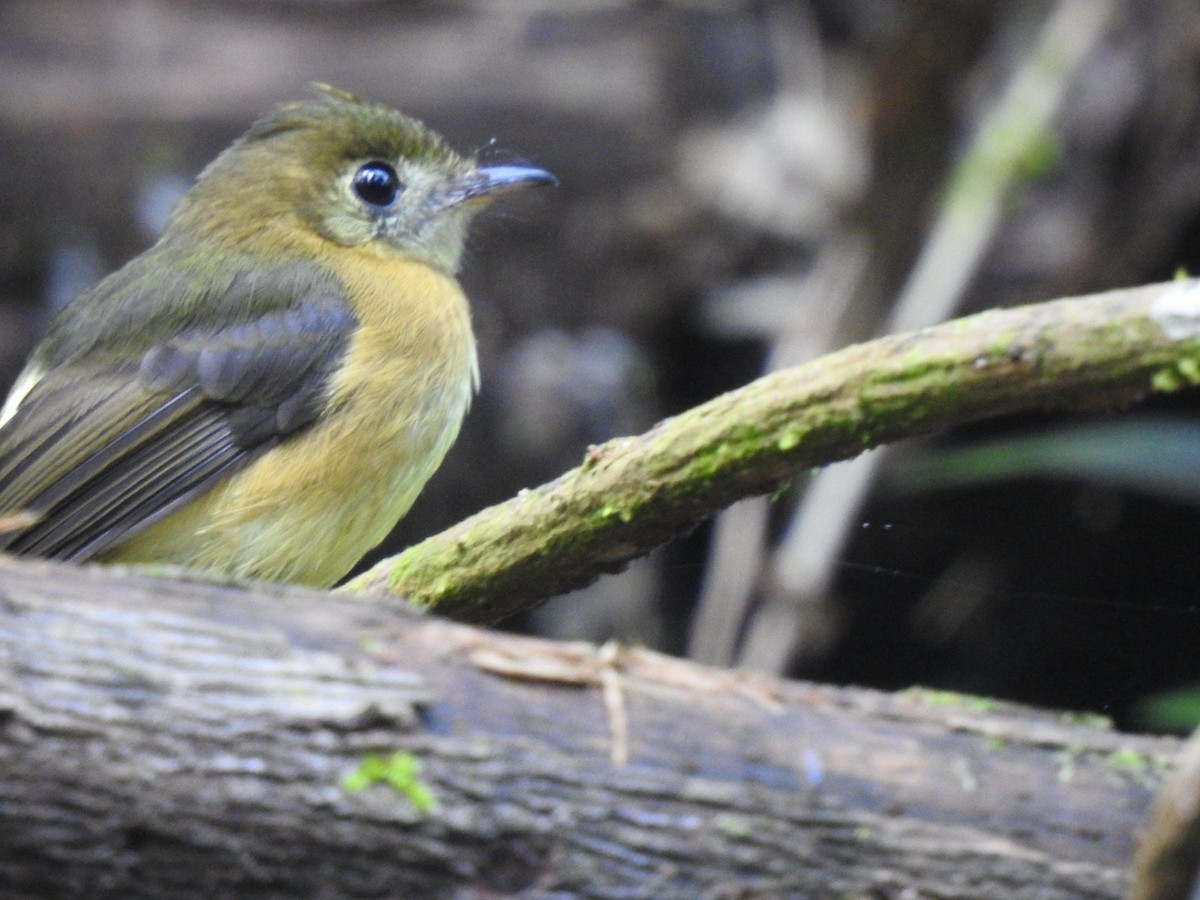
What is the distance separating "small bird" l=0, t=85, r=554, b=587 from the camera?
3.33 metres

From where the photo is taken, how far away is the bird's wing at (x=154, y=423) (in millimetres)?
3291

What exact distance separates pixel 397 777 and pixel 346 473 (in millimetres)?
1327

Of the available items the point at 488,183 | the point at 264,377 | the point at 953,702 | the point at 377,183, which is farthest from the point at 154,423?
the point at 953,702

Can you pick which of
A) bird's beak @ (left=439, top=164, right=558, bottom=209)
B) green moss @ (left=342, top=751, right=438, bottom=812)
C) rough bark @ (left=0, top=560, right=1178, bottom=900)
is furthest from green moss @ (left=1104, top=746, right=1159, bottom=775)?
bird's beak @ (left=439, top=164, right=558, bottom=209)

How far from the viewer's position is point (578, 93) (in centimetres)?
653

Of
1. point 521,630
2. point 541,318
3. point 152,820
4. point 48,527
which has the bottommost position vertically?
point 152,820

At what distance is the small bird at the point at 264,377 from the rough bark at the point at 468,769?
107 centimetres

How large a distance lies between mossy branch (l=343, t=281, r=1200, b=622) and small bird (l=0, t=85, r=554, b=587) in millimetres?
405

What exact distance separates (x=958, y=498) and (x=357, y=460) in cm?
286

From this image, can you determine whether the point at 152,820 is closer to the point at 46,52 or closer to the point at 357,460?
the point at 357,460

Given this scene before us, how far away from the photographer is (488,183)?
4320 mm

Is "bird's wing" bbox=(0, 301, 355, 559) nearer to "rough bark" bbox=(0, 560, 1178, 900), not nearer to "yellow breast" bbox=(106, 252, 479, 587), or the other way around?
"yellow breast" bbox=(106, 252, 479, 587)

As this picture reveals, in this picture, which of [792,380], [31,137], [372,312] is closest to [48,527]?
[372,312]

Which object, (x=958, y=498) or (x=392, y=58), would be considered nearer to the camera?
(x=958, y=498)
